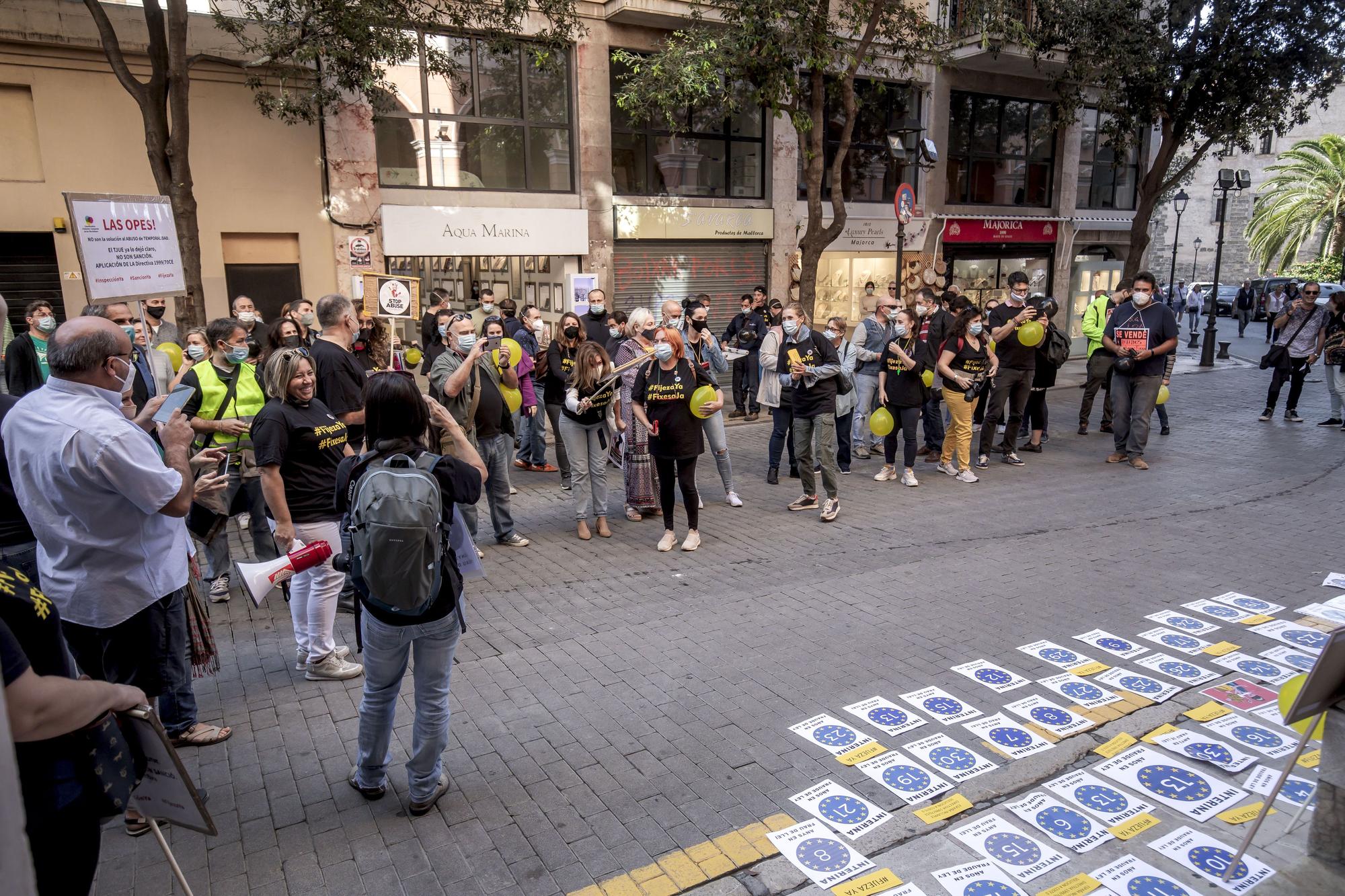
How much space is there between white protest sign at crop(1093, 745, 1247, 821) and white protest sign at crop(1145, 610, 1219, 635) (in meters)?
1.80

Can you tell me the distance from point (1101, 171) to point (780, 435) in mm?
18752

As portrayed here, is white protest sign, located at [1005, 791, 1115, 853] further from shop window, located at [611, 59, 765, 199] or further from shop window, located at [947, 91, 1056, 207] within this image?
shop window, located at [947, 91, 1056, 207]

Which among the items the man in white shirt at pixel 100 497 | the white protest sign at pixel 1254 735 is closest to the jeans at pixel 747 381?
the white protest sign at pixel 1254 735

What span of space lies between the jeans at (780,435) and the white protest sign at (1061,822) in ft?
18.4

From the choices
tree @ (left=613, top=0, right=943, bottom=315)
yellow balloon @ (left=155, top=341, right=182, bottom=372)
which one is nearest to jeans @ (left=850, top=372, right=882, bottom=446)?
tree @ (left=613, top=0, right=943, bottom=315)

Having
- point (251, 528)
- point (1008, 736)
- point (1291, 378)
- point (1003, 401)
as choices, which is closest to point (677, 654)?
point (1008, 736)

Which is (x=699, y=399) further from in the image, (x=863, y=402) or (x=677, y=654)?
(x=863, y=402)

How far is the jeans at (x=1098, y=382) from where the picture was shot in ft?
40.4

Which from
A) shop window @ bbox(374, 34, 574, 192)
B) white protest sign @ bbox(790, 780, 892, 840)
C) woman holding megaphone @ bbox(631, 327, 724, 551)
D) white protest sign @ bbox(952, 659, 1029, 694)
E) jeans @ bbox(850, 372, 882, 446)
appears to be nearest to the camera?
white protest sign @ bbox(790, 780, 892, 840)

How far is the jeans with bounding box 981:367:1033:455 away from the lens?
428 inches

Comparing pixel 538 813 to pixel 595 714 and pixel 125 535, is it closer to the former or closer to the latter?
pixel 595 714

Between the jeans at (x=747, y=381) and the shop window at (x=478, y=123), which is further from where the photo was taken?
the shop window at (x=478, y=123)

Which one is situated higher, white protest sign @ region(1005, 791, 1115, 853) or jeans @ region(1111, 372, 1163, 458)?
jeans @ region(1111, 372, 1163, 458)

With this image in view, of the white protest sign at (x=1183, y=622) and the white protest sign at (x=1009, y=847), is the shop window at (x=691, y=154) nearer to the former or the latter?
the white protest sign at (x=1183, y=622)
